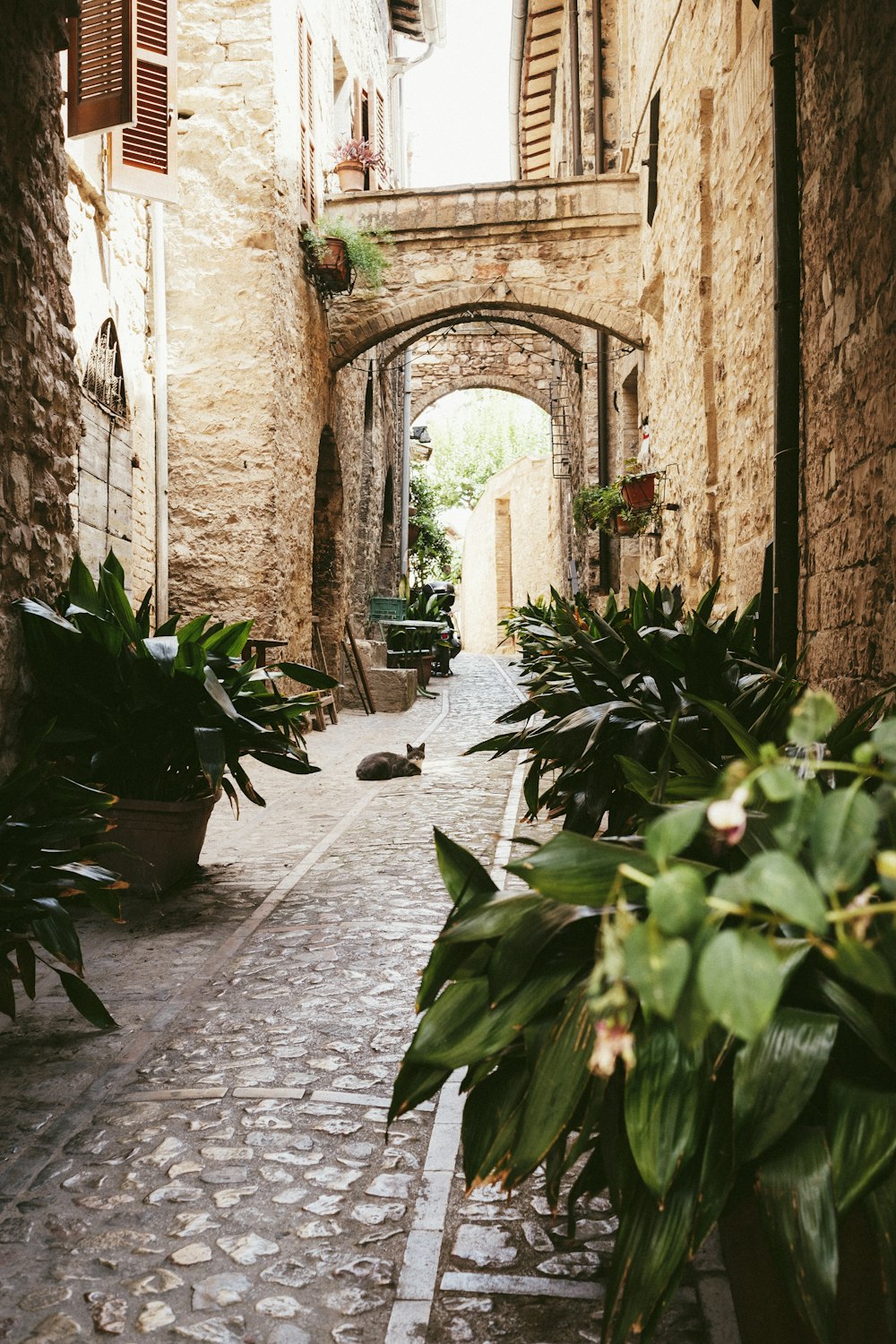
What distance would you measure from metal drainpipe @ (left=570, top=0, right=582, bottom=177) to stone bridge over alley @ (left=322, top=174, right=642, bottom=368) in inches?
160

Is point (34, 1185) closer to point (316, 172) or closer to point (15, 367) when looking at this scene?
point (15, 367)

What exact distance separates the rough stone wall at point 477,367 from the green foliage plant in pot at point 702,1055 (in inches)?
836

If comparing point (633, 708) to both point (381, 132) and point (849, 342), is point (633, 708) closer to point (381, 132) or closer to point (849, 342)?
point (849, 342)

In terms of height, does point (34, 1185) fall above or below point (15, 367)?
below

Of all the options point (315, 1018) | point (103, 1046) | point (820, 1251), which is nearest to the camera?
point (820, 1251)

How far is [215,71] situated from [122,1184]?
8698 mm

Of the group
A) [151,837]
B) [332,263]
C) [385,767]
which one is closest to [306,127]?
[332,263]

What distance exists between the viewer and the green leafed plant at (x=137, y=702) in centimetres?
361

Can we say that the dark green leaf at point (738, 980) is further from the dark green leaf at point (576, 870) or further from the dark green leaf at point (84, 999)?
the dark green leaf at point (84, 999)

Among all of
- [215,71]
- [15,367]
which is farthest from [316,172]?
[15,367]

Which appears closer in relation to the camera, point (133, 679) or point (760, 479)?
point (133, 679)

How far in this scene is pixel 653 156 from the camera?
815 cm

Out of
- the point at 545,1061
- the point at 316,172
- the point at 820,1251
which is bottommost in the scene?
the point at 820,1251

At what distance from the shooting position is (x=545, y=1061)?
3.90 feet
